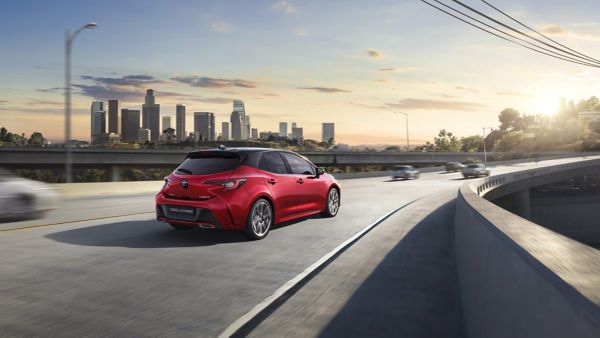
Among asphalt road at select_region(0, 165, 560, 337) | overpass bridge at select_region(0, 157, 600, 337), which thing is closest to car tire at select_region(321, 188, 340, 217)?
asphalt road at select_region(0, 165, 560, 337)

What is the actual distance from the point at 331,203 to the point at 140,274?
6759mm

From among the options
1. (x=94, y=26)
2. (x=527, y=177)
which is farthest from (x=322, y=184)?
(x=527, y=177)

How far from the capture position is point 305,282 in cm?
608

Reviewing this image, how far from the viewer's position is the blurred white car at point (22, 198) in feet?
36.3

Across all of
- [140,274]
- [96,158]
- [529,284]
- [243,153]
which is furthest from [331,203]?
[96,158]

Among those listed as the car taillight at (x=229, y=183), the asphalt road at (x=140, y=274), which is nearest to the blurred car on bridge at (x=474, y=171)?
the asphalt road at (x=140, y=274)

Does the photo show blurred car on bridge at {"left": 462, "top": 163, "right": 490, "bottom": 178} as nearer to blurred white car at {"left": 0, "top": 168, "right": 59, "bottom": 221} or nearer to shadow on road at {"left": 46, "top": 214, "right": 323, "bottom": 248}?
shadow on road at {"left": 46, "top": 214, "right": 323, "bottom": 248}

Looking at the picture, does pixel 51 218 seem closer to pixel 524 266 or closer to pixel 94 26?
pixel 524 266

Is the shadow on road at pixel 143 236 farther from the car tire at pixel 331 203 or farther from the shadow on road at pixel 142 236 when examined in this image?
the car tire at pixel 331 203

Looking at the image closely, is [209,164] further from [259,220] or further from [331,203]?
[331,203]

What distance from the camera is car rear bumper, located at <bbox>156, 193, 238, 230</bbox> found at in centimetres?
842

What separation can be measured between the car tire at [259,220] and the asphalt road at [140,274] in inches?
6.8

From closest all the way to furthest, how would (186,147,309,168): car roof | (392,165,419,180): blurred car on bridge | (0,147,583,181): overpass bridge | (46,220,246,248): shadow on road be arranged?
(46,220,246,248): shadow on road < (186,147,309,168): car roof < (392,165,419,180): blurred car on bridge < (0,147,583,181): overpass bridge

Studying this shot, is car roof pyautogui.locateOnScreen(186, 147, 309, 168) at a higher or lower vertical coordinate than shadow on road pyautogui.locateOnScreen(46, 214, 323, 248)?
higher
